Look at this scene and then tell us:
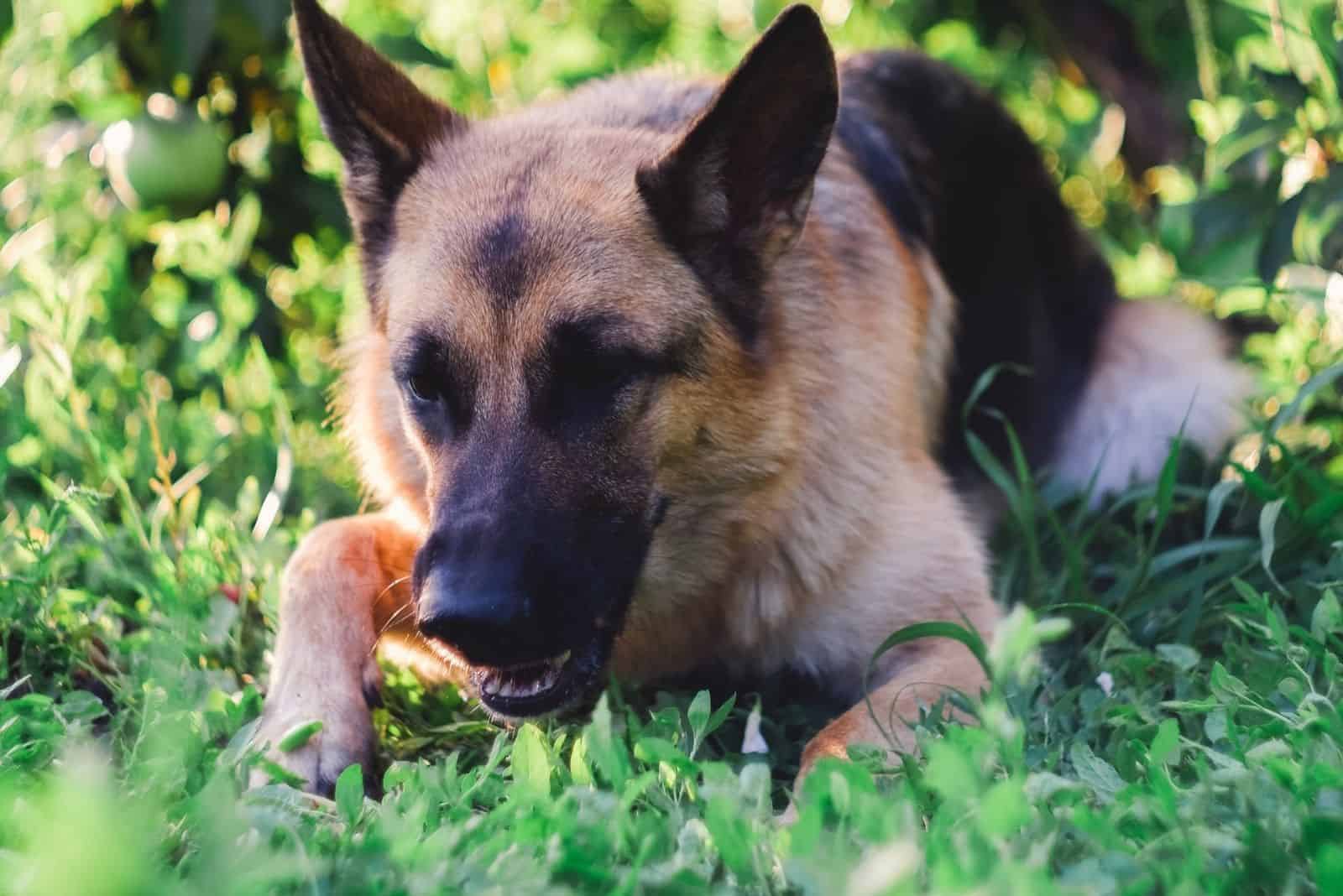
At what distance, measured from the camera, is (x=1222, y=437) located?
3369mm

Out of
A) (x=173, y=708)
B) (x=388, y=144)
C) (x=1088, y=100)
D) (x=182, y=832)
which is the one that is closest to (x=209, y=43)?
(x=388, y=144)

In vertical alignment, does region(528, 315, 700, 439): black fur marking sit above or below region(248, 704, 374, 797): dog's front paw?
above

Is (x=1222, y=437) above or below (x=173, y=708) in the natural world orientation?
below

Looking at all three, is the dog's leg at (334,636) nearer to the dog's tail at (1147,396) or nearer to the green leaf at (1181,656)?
the green leaf at (1181,656)

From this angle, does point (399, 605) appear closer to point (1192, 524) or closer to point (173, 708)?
point (173, 708)

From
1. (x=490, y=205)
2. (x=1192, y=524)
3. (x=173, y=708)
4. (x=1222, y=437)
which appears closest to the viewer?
(x=173, y=708)

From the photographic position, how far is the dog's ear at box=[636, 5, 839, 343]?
6.87ft

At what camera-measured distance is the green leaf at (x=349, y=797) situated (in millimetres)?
1693

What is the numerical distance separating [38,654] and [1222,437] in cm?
280

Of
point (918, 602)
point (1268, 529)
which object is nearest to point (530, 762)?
point (918, 602)

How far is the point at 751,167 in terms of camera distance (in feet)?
7.24

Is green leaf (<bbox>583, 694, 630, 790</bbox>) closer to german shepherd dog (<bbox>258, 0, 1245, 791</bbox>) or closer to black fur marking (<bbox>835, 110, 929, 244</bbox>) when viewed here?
german shepherd dog (<bbox>258, 0, 1245, 791</bbox>)

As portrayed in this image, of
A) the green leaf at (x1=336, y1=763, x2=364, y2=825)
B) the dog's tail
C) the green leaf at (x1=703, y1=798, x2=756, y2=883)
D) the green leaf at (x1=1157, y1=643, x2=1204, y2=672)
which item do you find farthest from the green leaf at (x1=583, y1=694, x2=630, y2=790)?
the dog's tail

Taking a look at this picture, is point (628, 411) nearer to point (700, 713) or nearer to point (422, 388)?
point (422, 388)
